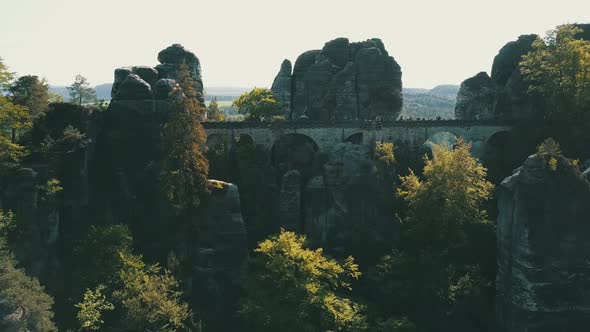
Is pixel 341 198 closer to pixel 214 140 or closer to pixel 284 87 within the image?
pixel 214 140

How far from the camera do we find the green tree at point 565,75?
4912 centimetres

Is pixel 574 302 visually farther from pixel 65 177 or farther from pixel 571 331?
pixel 65 177

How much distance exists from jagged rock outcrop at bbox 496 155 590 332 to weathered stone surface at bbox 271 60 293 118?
34005 millimetres

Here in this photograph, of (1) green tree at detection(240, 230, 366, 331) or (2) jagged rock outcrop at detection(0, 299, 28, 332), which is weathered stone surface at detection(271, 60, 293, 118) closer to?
(1) green tree at detection(240, 230, 366, 331)

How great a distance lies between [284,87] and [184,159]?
2813 centimetres

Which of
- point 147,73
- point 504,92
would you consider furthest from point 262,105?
point 504,92

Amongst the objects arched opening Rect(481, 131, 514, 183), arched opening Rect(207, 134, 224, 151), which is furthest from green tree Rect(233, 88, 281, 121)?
arched opening Rect(481, 131, 514, 183)

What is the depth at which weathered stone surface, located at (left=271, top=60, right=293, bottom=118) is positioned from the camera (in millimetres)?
65562

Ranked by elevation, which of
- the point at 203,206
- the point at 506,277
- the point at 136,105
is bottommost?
the point at 506,277

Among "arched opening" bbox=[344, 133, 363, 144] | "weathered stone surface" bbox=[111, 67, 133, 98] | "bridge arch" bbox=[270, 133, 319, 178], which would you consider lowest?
"bridge arch" bbox=[270, 133, 319, 178]

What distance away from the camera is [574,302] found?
3528 centimetres

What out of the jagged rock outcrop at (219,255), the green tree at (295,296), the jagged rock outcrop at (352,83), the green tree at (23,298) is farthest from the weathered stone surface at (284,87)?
the green tree at (23,298)

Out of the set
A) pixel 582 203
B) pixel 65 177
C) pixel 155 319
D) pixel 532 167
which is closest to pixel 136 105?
pixel 65 177

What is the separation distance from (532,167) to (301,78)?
111 feet
